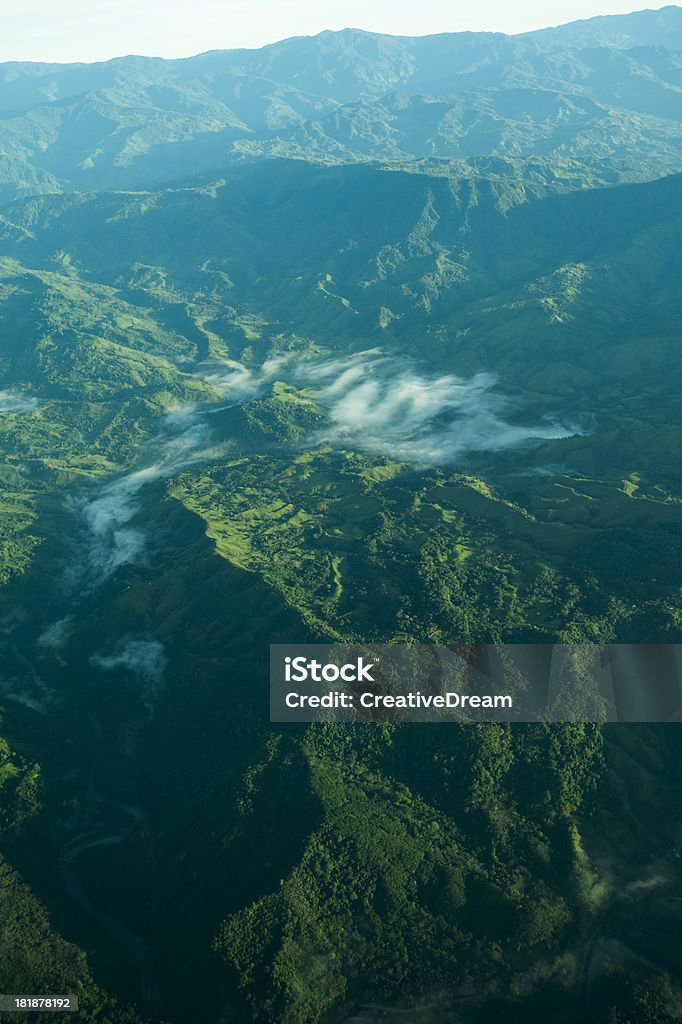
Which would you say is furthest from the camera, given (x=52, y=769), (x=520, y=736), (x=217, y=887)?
(x=52, y=769)

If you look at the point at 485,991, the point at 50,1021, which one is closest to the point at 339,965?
the point at 485,991

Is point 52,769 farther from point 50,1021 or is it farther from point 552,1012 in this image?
point 552,1012

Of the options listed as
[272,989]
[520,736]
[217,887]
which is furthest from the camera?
[520,736]

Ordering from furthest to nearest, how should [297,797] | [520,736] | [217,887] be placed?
[520,736] → [297,797] → [217,887]

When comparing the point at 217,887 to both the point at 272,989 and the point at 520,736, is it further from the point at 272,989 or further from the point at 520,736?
the point at 520,736

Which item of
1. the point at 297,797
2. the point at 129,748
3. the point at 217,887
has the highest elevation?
the point at 129,748

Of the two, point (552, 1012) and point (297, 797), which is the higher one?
point (297, 797)

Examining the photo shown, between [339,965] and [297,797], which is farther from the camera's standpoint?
[297,797]

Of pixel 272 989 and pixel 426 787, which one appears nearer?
pixel 272 989

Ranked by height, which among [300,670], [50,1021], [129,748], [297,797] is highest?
[300,670]

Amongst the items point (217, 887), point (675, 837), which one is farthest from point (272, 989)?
point (675, 837)
